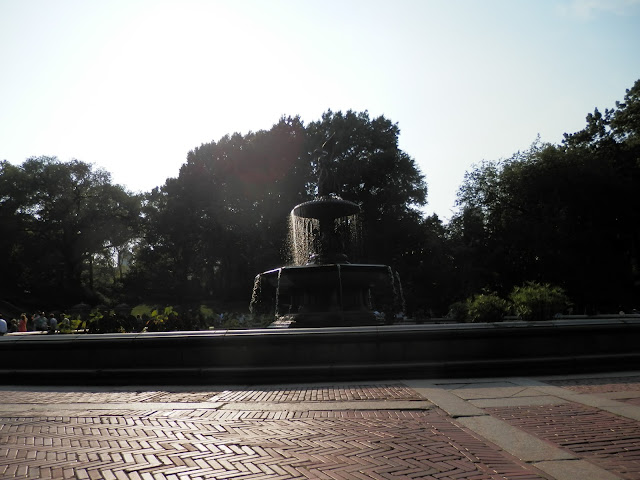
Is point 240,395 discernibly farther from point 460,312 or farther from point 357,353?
point 460,312

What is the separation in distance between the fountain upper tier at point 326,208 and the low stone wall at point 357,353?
6805 mm

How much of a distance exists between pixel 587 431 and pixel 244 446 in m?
3.26

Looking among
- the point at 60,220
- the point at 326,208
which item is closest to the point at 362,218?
the point at 326,208

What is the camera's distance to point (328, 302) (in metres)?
15.6

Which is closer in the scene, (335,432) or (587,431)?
(587,431)

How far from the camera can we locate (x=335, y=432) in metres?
5.67

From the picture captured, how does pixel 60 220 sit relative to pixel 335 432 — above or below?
above

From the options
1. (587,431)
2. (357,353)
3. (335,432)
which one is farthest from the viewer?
(357,353)

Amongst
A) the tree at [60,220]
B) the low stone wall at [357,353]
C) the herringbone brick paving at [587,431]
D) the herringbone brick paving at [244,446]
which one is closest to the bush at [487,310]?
the low stone wall at [357,353]

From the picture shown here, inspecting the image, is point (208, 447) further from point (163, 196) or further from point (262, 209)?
point (163, 196)

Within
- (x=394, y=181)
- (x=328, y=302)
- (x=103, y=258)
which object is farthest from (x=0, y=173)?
(x=328, y=302)

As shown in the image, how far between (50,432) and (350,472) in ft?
11.3

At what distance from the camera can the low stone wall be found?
9.33 meters

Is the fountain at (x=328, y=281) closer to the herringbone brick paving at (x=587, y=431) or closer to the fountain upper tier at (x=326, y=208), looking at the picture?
the fountain upper tier at (x=326, y=208)
